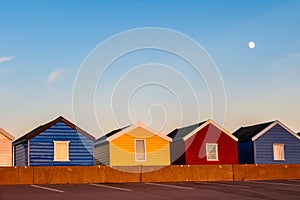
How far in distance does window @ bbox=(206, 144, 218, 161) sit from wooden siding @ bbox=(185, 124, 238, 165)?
26cm

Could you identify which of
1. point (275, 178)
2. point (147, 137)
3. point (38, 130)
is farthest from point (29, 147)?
point (275, 178)

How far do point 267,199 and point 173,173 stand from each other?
42.2 ft

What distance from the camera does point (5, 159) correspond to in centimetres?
3703

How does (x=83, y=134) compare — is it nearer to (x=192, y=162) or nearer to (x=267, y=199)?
(x=192, y=162)

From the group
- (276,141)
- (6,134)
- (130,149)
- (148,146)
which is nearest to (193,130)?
(148,146)

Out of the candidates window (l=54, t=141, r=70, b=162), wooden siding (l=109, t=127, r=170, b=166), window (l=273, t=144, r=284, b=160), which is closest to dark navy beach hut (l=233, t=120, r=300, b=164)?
window (l=273, t=144, r=284, b=160)

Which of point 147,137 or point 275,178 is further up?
point 147,137

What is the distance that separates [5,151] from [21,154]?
6.69 feet

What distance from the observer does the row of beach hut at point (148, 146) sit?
121 feet

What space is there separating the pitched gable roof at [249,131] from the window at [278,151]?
192 cm

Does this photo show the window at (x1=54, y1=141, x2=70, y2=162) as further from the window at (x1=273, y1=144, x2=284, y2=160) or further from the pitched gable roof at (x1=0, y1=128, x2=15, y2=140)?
the window at (x1=273, y1=144, x2=284, y2=160)

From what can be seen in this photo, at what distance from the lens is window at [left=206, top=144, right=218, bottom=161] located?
41.0 metres

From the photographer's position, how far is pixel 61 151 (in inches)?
1470

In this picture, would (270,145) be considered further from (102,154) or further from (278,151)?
(102,154)
